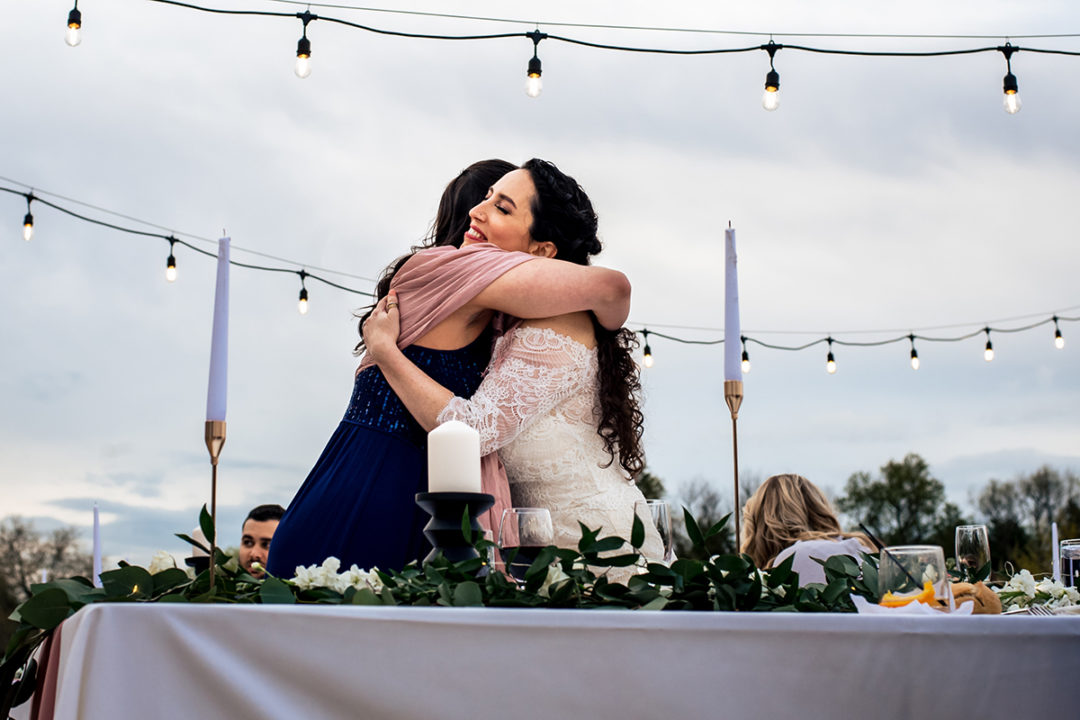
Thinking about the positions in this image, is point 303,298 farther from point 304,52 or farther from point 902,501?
point 902,501

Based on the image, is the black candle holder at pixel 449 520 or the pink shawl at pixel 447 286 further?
the pink shawl at pixel 447 286

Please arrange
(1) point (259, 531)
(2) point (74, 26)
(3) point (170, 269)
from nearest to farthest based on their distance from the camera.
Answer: (2) point (74, 26)
(1) point (259, 531)
(3) point (170, 269)

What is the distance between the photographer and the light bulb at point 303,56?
3.91m

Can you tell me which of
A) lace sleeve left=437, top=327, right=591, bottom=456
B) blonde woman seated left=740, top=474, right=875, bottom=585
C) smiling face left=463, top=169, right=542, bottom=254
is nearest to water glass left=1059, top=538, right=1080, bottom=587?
lace sleeve left=437, top=327, right=591, bottom=456

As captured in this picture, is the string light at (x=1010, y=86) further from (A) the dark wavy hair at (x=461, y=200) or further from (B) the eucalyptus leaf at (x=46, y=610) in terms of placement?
(B) the eucalyptus leaf at (x=46, y=610)

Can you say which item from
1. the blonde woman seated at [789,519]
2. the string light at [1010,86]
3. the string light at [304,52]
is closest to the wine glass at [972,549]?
the blonde woman seated at [789,519]

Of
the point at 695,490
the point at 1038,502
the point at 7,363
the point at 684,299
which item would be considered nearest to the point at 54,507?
the point at 7,363

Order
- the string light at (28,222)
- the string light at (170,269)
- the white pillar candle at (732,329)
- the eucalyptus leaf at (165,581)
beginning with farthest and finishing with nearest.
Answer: the string light at (170,269), the string light at (28,222), the white pillar candle at (732,329), the eucalyptus leaf at (165,581)

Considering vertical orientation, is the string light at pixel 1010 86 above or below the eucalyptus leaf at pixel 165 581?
above

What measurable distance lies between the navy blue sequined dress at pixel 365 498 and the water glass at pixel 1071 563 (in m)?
1.09

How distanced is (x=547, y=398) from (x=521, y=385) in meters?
0.07

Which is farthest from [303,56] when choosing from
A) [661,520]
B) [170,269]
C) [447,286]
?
[661,520]

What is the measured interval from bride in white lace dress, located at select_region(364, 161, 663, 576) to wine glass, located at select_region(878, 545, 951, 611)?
716mm

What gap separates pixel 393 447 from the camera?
5.91ft
